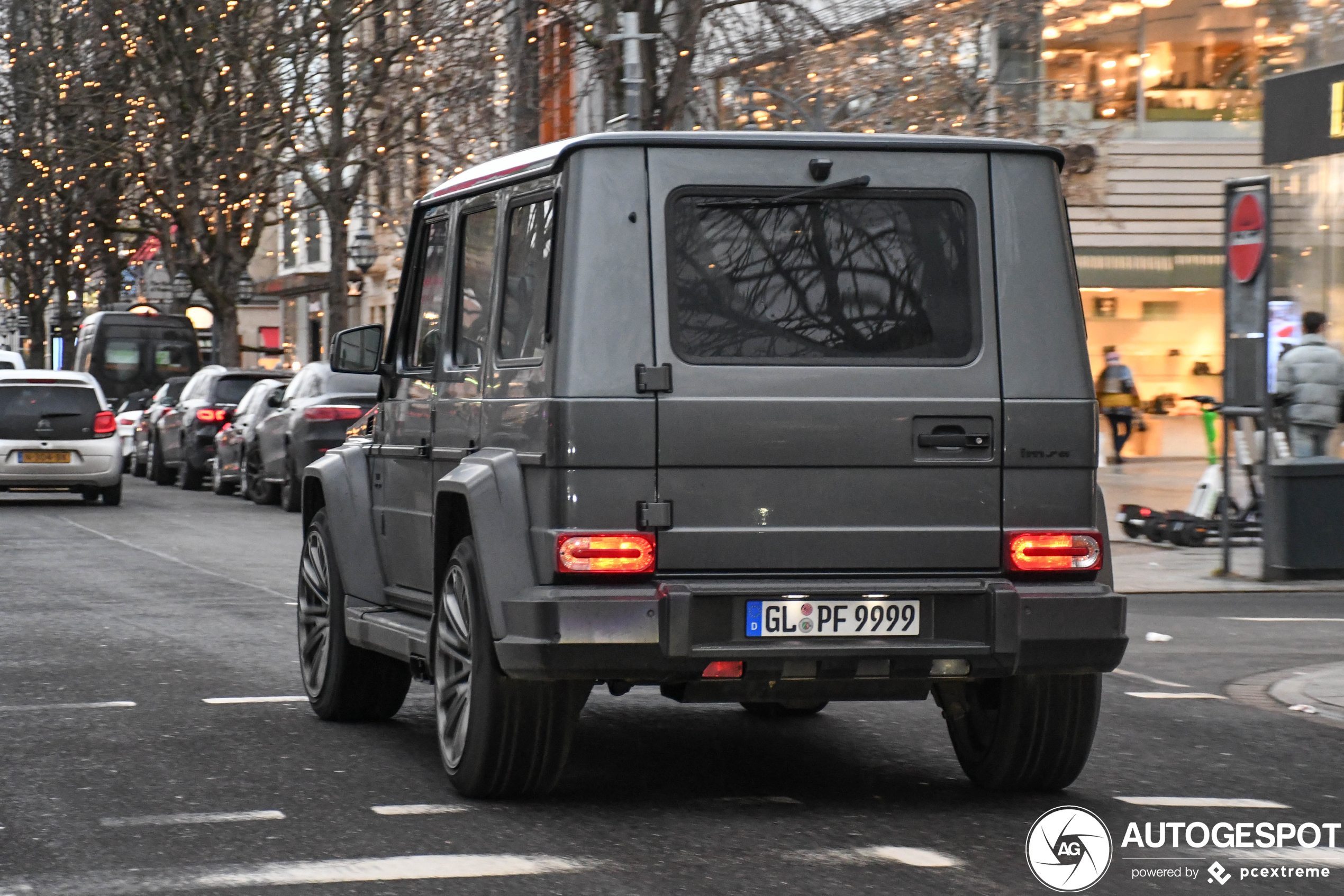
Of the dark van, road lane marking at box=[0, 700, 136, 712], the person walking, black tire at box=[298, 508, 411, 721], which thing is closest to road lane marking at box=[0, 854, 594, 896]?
black tire at box=[298, 508, 411, 721]

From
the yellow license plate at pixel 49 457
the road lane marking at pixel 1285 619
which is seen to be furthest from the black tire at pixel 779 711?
the yellow license plate at pixel 49 457

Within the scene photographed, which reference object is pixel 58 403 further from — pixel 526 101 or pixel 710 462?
pixel 710 462

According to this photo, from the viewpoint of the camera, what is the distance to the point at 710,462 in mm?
6285

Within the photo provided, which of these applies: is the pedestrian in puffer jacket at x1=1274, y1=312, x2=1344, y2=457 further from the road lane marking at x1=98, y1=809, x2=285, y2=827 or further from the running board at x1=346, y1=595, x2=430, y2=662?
the road lane marking at x1=98, y1=809, x2=285, y2=827

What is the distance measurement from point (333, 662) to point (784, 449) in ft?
9.07

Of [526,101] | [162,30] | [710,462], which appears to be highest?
[162,30]

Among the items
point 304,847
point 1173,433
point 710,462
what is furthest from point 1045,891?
point 1173,433

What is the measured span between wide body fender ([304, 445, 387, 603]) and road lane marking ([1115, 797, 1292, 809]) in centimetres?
287

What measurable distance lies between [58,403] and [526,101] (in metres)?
6.56

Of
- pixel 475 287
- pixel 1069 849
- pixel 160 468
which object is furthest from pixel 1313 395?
pixel 160 468

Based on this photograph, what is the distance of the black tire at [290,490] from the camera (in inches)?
942

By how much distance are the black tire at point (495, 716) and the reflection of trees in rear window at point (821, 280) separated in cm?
106

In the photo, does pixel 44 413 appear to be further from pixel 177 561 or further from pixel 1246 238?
pixel 1246 238

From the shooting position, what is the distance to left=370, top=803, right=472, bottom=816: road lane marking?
21.4 feet
